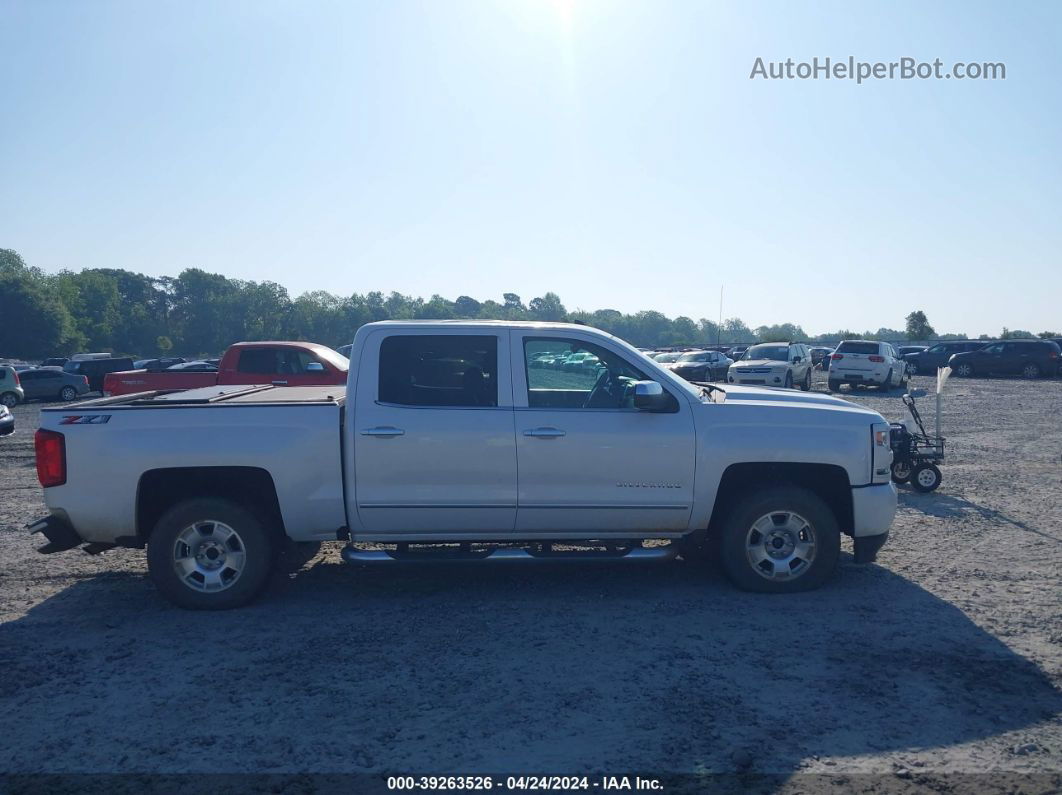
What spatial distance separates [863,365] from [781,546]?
2326cm

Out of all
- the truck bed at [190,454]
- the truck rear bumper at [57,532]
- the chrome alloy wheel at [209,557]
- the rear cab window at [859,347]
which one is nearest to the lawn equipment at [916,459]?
the truck bed at [190,454]

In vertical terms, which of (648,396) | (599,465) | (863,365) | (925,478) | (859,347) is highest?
(859,347)

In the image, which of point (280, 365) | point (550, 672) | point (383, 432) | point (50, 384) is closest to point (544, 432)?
point (383, 432)

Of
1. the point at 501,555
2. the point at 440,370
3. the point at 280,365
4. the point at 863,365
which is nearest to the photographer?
the point at 501,555

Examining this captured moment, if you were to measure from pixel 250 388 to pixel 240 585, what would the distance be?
2.09 m

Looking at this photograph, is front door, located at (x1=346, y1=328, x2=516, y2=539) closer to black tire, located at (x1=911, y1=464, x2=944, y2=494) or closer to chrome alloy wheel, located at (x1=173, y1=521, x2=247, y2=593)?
chrome alloy wheel, located at (x1=173, y1=521, x2=247, y2=593)

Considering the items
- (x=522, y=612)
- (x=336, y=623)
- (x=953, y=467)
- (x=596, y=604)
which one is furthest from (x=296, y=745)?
(x=953, y=467)

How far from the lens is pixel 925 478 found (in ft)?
32.2

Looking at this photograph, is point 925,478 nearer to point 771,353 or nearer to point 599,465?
point 599,465

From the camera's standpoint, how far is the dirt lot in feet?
12.4

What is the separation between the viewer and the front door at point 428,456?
225 inches

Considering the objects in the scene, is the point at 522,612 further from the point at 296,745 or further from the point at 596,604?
the point at 296,745

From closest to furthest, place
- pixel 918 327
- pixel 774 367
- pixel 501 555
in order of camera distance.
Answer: pixel 501 555 < pixel 774 367 < pixel 918 327

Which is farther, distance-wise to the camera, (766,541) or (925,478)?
(925,478)
